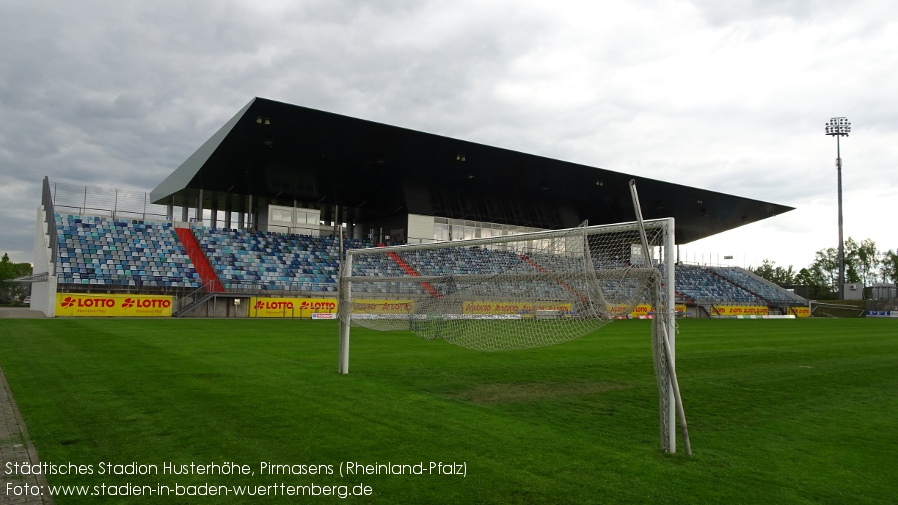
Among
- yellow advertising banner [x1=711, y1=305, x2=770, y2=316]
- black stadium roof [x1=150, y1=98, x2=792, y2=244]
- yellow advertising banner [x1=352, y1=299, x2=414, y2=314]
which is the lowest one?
yellow advertising banner [x1=711, y1=305, x2=770, y2=316]

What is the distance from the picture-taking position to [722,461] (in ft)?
18.8

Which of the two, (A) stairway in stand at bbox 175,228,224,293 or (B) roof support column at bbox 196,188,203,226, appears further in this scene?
(B) roof support column at bbox 196,188,203,226

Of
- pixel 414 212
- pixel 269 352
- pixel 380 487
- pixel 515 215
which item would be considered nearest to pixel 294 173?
pixel 414 212

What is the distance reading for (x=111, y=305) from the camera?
97.0ft

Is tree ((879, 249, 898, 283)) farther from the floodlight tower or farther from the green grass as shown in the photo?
the green grass

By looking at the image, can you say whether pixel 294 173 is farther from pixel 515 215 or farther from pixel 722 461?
pixel 722 461

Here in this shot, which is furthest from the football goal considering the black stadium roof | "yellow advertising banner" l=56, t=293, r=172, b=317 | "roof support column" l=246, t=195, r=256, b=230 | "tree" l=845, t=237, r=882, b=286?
"tree" l=845, t=237, r=882, b=286

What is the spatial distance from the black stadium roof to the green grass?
17.4m

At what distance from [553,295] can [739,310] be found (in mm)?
52239

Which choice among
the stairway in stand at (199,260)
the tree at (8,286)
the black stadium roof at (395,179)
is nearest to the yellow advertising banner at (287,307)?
the stairway in stand at (199,260)

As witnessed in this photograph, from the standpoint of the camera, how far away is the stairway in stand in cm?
3400

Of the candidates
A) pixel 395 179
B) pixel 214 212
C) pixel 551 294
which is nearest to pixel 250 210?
pixel 214 212

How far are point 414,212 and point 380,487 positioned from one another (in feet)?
131

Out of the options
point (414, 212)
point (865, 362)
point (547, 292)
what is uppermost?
point (414, 212)
